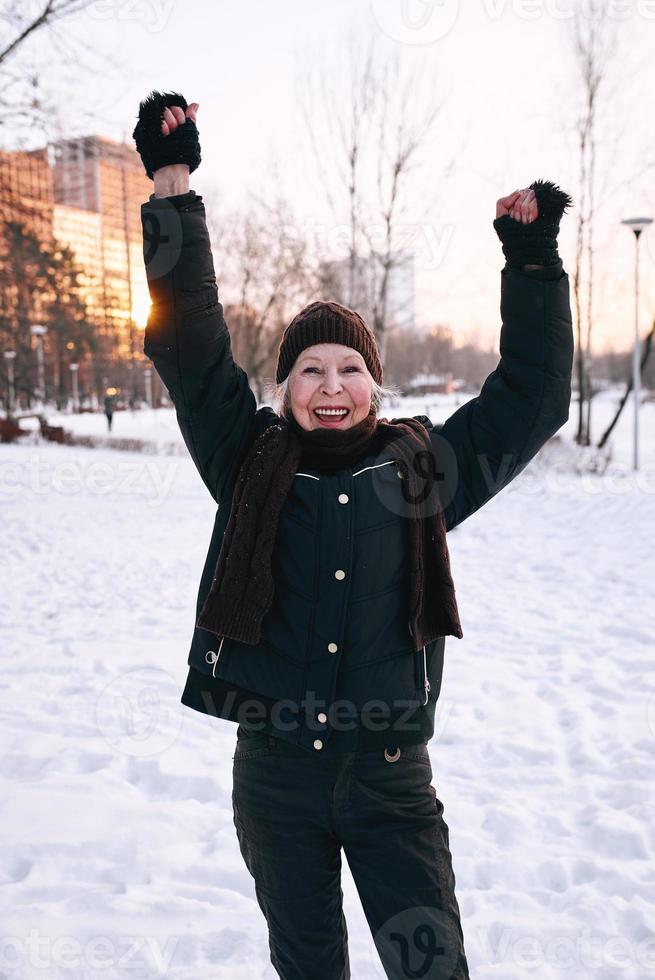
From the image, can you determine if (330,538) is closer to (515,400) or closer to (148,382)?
(515,400)

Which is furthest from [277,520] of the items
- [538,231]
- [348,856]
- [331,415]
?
[538,231]

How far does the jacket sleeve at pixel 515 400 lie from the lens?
1.67 meters

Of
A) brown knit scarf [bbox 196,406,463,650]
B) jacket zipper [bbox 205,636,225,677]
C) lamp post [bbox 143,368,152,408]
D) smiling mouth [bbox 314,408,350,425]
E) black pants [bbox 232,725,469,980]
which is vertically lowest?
black pants [bbox 232,725,469,980]

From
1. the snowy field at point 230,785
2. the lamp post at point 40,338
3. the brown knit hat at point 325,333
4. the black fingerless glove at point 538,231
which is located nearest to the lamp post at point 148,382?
the lamp post at point 40,338

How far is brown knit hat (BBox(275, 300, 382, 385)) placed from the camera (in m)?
1.78

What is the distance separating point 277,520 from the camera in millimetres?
1669

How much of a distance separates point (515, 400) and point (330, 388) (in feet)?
1.42

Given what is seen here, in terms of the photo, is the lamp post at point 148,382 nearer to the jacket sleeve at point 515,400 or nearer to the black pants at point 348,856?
the jacket sleeve at point 515,400

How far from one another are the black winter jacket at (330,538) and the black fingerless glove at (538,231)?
0.11ft

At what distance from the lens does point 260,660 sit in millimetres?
1677

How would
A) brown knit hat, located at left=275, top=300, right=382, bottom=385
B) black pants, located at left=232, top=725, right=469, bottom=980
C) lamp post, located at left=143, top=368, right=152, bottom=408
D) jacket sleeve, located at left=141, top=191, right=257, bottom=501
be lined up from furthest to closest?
lamp post, located at left=143, top=368, right=152, bottom=408
brown knit hat, located at left=275, top=300, right=382, bottom=385
jacket sleeve, located at left=141, top=191, right=257, bottom=501
black pants, located at left=232, top=725, right=469, bottom=980

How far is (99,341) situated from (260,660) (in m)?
62.0

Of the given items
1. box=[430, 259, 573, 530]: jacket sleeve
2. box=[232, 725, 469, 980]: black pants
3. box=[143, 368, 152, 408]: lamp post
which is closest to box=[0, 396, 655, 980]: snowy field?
box=[232, 725, 469, 980]: black pants

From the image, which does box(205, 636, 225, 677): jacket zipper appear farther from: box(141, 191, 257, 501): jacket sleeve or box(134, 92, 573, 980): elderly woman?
box(141, 191, 257, 501): jacket sleeve
